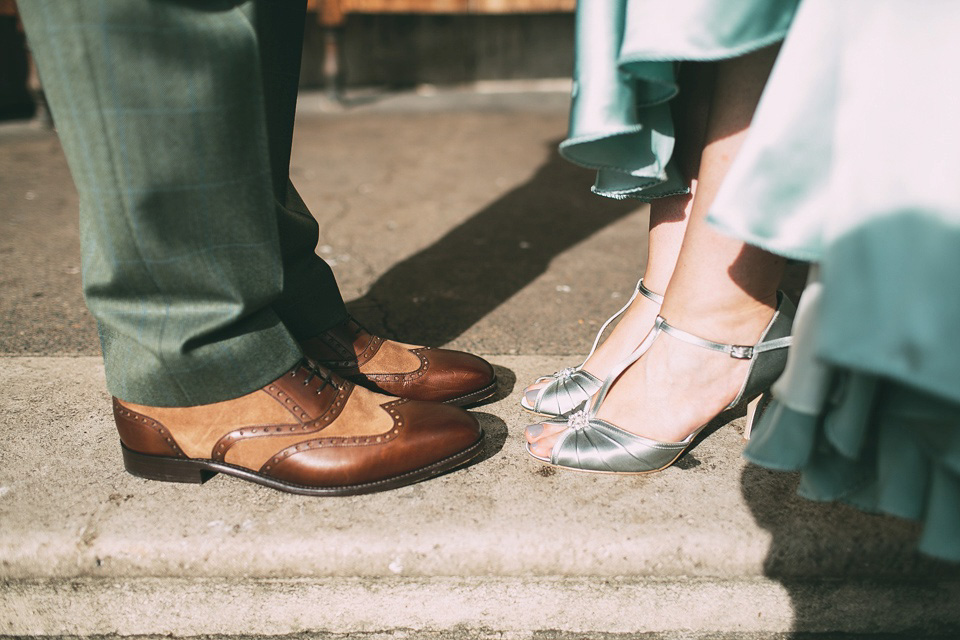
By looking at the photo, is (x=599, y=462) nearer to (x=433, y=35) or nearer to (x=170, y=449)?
(x=170, y=449)

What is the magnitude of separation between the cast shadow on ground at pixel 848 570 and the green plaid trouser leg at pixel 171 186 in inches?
30.2

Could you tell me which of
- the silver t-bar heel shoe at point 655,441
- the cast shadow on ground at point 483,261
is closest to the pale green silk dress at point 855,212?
the silver t-bar heel shoe at point 655,441

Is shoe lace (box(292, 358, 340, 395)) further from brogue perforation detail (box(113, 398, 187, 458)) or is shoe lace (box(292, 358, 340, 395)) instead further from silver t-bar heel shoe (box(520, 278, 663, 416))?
silver t-bar heel shoe (box(520, 278, 663, 416))

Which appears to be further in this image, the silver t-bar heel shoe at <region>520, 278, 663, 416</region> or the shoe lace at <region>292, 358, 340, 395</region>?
the silver t-bar heel shoe at <region>520, 278, 663, 416</region>

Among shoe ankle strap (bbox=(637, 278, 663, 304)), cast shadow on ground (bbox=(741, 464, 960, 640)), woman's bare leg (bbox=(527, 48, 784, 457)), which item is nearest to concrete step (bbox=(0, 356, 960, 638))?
cast shadow on ground (bbox=(741, 464, 960, 640))

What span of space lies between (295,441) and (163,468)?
0.22 m

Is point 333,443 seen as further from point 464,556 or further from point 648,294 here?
point 648,294

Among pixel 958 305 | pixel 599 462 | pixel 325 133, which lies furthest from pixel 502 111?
pixel 958 305

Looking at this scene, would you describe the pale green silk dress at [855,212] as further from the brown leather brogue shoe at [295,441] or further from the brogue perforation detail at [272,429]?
the brogue perforation detail at [272,429]

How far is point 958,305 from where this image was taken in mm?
623

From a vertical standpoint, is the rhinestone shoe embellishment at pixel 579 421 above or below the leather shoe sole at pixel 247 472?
above

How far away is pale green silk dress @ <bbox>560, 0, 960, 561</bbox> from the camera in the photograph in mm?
632

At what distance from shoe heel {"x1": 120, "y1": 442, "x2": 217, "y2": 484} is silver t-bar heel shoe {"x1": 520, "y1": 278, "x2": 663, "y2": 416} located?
1.85 ft

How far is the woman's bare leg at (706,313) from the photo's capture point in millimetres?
979
